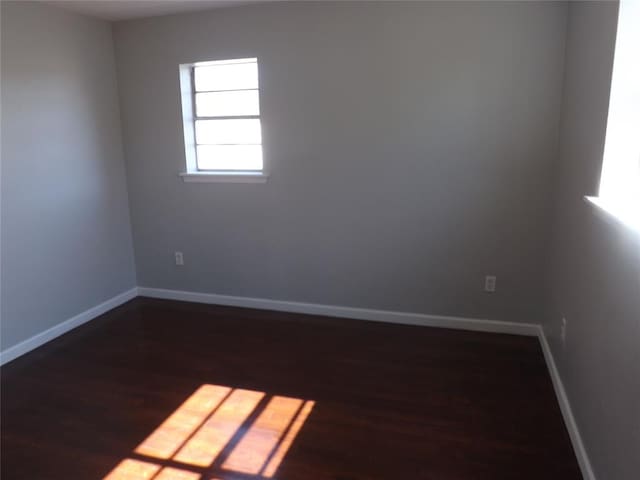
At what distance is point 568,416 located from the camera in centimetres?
218

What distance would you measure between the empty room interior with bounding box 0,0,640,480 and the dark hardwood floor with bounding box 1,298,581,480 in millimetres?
15

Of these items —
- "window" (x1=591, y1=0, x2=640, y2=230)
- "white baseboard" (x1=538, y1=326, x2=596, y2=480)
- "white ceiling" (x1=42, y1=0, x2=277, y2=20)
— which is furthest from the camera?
"white ceiling" (x1=42, y1=0, x2=277, y2=20)

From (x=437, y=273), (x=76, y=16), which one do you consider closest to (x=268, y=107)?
(x=76, y=16)

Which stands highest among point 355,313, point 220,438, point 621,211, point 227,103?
point 227,103

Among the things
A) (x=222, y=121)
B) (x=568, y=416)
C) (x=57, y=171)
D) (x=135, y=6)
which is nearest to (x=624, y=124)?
(x=568, y=416)

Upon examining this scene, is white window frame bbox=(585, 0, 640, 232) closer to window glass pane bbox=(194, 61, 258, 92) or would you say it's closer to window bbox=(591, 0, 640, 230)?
window bbox=(591, 0, 640, 230)

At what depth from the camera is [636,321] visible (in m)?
1.38

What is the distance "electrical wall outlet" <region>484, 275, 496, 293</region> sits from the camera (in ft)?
10.4

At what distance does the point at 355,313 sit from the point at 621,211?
7.12ft

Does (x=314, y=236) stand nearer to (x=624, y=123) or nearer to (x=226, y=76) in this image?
(x=226, y=76)

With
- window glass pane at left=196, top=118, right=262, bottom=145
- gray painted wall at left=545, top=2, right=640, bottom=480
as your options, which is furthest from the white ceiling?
gray painted wall at left=545, top=2, right=640, bottom=480

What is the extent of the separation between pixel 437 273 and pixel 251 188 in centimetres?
154

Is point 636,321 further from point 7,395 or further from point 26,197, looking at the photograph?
point 26,197

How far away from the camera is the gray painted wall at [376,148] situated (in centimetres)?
290
